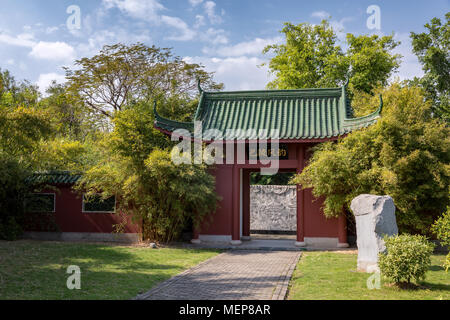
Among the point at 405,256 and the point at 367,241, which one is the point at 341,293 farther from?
the point at 367,241

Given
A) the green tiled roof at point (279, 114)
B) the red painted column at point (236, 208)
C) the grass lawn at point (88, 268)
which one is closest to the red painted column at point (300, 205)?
the green tiled roof at point (279, 114)

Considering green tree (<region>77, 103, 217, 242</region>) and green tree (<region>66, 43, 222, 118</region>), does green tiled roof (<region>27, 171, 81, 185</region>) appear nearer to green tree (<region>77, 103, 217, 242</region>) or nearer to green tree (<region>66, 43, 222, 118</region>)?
green tree (<region>77, 103, 217, 242</region>)

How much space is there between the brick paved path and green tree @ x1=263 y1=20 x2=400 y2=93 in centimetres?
1485

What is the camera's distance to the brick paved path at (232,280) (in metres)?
5.81

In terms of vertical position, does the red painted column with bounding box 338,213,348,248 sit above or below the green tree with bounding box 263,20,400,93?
below

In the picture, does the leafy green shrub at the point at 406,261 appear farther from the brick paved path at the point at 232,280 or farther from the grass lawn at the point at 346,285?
the brick paved path at the point at 232,280

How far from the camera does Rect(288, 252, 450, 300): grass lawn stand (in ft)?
18.5

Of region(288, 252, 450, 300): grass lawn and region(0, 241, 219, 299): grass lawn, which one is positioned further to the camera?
region(0, 241, 219, 299): grass lawn

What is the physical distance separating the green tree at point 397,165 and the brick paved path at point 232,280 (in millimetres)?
2209

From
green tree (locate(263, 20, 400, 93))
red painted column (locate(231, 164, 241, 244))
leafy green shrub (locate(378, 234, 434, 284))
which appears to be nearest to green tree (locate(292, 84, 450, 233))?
red painted column (locate(231, 164, 241, 244))

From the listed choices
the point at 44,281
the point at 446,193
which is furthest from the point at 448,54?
the point at 44,281

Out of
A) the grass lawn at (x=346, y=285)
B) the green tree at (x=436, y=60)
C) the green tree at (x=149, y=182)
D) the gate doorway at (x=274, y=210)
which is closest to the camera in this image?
the grass lawn at (x=346, y=285)

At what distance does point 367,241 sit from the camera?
6996 millimetres

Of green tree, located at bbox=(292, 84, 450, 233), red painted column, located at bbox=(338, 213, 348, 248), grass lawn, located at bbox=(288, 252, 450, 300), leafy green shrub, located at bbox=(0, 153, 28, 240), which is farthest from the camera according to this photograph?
leafy green shrub, located at bbox=(0, 153, 28, 240)
